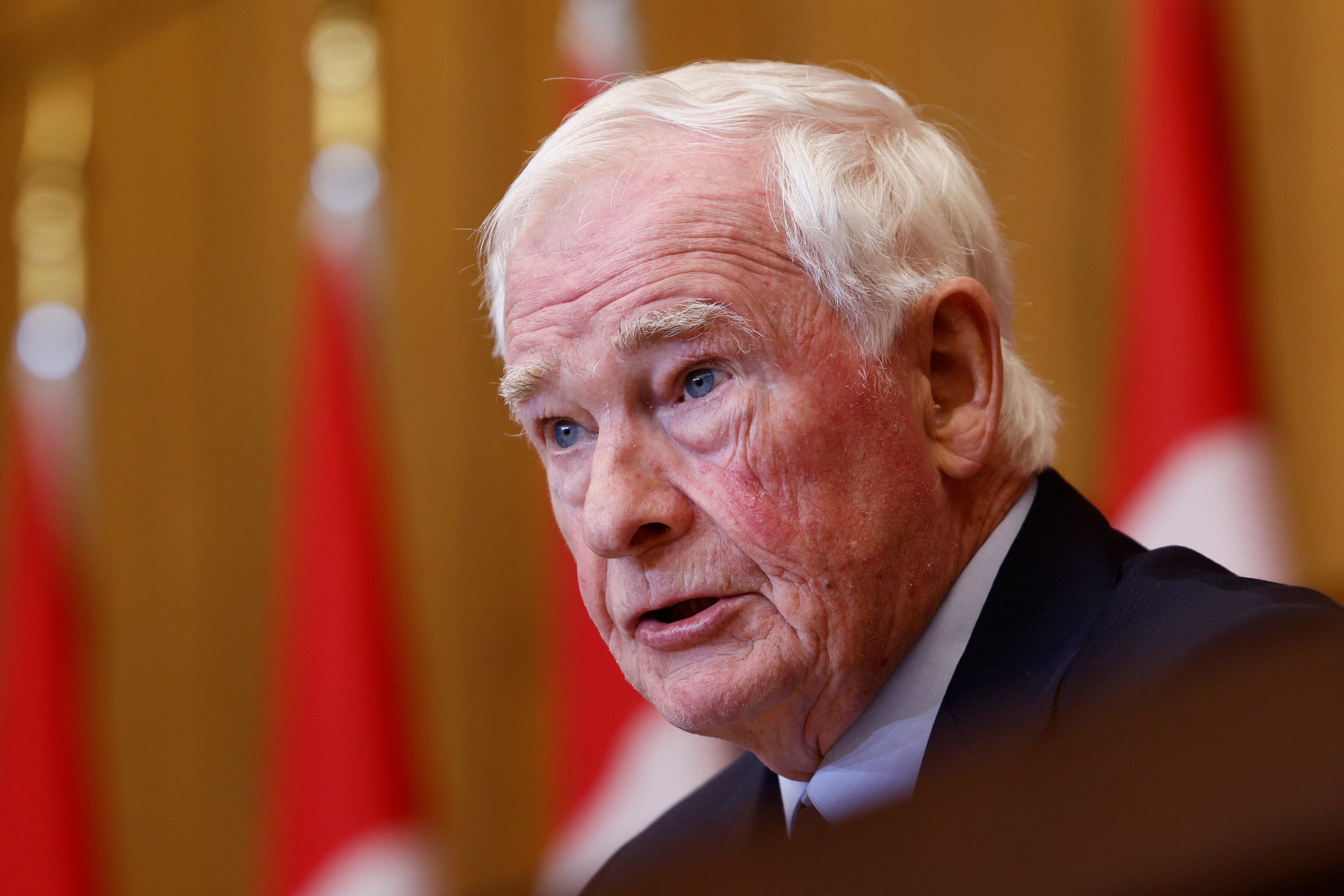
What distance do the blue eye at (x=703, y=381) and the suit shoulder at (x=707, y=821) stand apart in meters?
0.59

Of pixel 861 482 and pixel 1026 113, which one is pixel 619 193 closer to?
pixel 861 482

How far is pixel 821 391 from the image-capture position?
1490 mm

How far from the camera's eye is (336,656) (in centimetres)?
367

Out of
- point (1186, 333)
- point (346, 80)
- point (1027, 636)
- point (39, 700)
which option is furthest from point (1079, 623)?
point (39, 700)

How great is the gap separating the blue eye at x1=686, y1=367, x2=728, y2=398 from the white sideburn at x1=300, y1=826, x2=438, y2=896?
2.44 meters

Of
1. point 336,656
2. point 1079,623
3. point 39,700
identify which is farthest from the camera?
point 39,700

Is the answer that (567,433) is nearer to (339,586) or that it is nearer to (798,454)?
(798,454)

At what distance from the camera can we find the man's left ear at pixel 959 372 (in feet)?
5.10

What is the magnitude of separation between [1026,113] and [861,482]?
224 centimetres

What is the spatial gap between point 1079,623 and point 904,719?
22cm

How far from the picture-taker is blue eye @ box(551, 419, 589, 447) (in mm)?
1603

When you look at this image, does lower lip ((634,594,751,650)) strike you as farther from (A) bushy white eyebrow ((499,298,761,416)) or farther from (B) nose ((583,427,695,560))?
(A) bushy white eyebrow ((499,298,761,416))

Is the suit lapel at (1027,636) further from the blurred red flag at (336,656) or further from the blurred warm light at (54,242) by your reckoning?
the blurred warm light at (54,242)

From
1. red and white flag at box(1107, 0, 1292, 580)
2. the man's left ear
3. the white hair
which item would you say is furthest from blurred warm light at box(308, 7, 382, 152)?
the man's left ear
